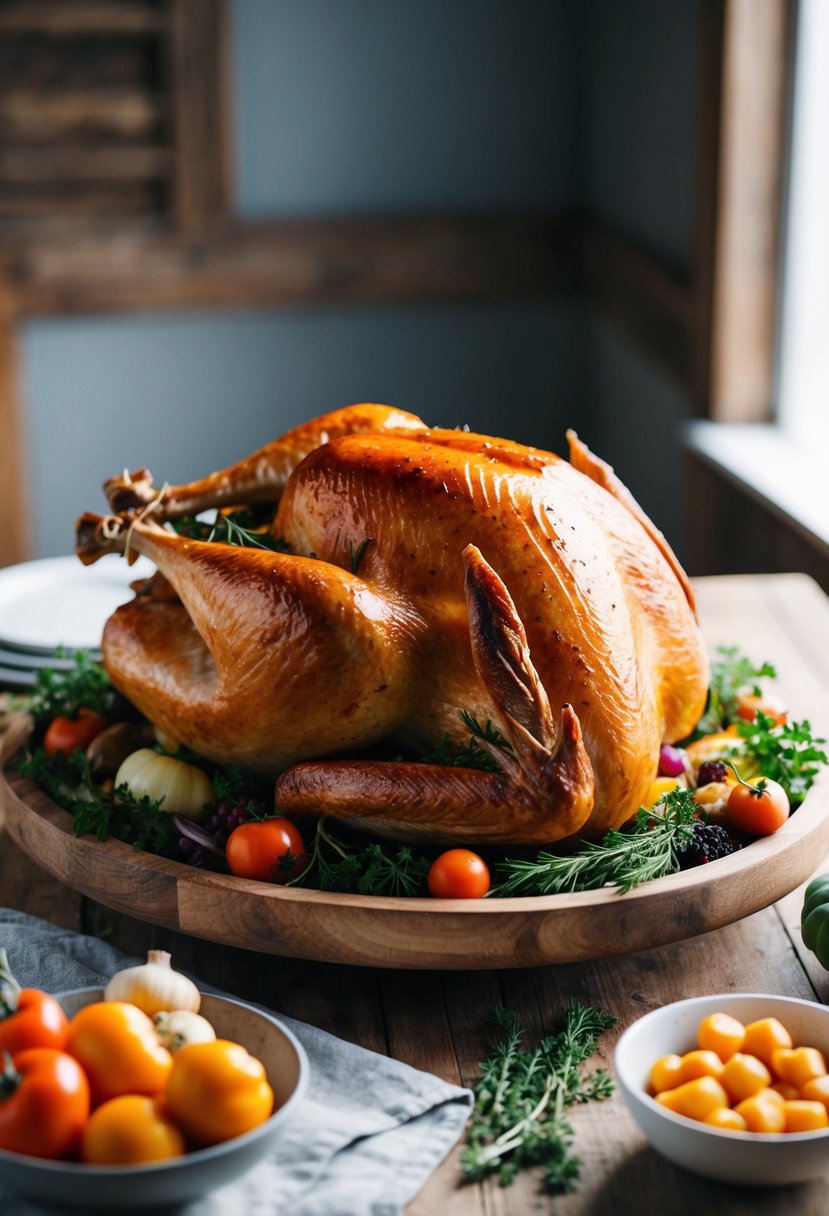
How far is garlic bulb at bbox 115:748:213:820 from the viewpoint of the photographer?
1608mm

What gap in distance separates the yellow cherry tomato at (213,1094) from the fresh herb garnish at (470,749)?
487mm

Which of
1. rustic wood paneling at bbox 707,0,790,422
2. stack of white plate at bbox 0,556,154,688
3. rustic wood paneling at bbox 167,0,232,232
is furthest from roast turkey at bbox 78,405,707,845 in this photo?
rustic wood paneling at bbox 167,0,232,232

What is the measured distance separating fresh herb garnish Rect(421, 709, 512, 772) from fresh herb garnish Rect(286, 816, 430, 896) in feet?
0.36

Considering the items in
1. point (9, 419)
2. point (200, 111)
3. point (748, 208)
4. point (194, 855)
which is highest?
point (200, 111)

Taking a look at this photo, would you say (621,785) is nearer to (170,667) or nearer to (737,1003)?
(737,1003)

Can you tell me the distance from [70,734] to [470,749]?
60cm

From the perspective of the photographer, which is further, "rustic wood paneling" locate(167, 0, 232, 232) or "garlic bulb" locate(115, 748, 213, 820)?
"rustic wood paneling" locate(167, 0, 232, 232)

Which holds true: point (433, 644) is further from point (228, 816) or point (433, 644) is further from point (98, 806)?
point (98, 806)

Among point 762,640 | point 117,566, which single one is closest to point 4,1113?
point 117,566

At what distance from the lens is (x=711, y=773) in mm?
1638

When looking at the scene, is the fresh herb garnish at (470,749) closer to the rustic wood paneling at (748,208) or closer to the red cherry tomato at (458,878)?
the red cherry tomato at (458,878)

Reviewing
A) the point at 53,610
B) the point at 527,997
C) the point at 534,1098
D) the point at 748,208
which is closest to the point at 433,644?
the point at 527,997

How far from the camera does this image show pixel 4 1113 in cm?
102

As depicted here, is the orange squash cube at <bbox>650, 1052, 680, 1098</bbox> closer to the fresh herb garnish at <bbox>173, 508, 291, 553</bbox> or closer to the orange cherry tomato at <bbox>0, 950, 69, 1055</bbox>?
the orange cherry tomato at <bbox>0, 950, 69, 1055</bbox>
